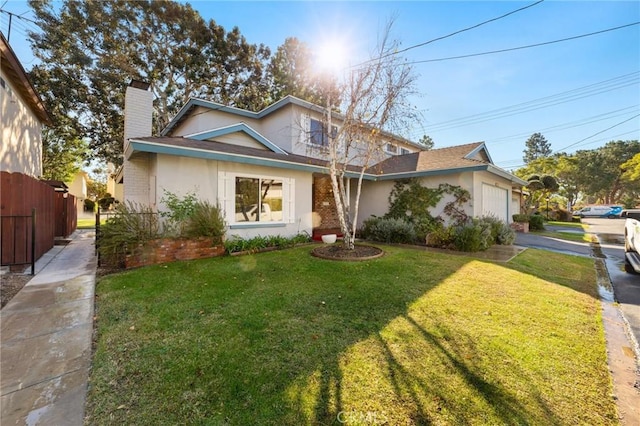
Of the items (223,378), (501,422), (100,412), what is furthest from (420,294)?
(100,412)

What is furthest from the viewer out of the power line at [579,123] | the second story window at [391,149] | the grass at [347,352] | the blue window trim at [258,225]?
the second story window at [391,149]

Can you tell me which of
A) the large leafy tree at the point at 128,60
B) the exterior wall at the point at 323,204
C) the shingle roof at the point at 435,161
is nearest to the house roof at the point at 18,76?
the large leafy tree at the point at 128,60

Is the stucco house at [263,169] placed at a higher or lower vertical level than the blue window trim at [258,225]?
higher

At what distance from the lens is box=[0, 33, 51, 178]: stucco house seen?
321 inches

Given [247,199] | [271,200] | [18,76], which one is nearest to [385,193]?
[271,200]

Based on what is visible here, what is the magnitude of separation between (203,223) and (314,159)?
6.49 meters

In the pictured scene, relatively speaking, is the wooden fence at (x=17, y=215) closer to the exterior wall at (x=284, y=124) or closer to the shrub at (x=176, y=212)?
the shrub at (x=176, y=212)

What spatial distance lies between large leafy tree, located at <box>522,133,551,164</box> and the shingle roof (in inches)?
2440

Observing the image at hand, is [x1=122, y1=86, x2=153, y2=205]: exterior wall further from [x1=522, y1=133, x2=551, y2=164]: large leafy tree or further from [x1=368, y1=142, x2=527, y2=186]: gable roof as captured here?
[x1=522, y1=133, x2=551, y2=164]: large leafy tree

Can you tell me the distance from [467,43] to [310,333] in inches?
382

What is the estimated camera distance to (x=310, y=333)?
11.2 ft

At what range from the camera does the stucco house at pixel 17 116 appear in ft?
26.7

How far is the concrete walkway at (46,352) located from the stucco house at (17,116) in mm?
6289

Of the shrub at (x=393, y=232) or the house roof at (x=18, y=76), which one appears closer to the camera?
the house roof at (x=18, y=76)
